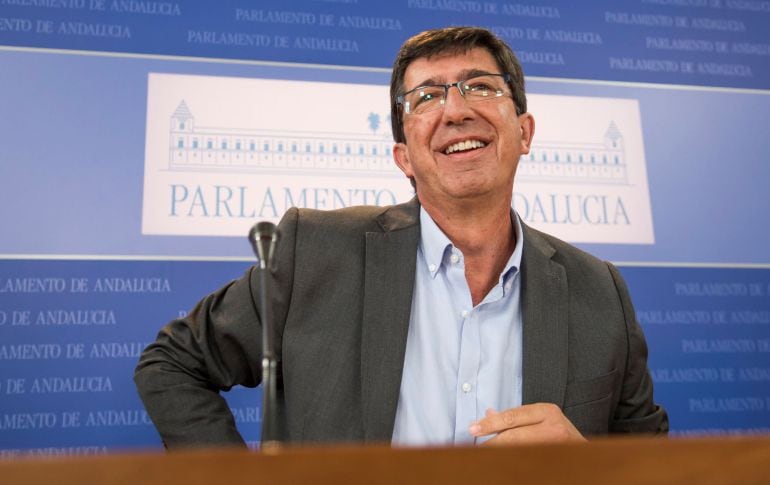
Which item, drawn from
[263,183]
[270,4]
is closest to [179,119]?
[263,183]

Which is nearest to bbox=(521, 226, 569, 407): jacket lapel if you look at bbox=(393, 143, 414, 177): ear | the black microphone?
bbox=(393, 143, 414, 177): ear

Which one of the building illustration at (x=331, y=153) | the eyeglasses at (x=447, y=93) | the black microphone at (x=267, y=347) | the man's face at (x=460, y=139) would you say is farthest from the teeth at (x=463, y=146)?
the building illustration at (x=331, y=153)

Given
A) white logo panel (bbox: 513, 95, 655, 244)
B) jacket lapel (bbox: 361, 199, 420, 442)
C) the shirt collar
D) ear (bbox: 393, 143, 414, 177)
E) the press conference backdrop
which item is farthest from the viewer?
white logo panel (bbox: 513, 95, 655, 244)

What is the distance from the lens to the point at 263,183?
8.71 ft

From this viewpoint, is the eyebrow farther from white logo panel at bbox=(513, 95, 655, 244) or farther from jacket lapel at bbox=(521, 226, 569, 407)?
white logo panel at bbox=(513, 95, 655, 244)

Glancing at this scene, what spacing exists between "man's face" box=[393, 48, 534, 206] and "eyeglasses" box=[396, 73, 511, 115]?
0.01 m

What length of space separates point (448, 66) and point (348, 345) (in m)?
0.84

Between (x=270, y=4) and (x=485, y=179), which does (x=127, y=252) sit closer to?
(x=270, y=4)

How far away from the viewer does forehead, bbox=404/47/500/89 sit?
1871mm

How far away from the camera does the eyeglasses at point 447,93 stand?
1864 mm

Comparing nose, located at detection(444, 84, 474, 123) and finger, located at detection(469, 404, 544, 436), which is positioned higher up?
nose, located at detection(444, 84, 474, 123)

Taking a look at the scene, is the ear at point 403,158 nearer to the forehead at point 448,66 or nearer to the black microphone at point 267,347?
the forehead at point 448,66

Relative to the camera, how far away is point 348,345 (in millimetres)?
1589

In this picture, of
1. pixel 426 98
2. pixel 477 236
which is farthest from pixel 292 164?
pixel 477 236
